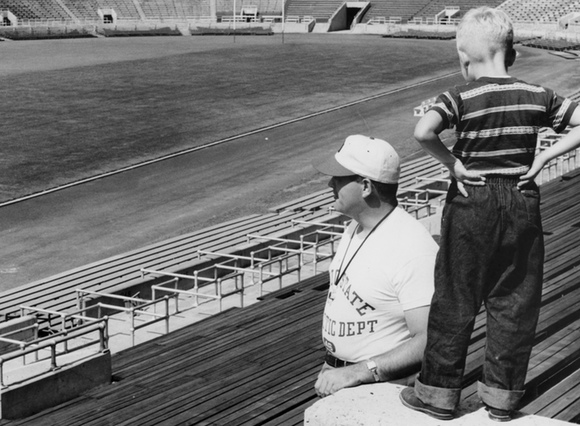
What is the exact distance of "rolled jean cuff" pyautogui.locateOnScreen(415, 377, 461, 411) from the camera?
164 inches

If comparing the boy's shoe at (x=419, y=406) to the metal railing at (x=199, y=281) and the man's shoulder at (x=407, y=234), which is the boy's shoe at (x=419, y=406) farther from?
the metal railing at (x=199, y=281)

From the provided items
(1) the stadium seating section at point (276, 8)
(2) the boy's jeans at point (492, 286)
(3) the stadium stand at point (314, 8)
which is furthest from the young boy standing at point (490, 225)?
(3) the stadium stand at point (314, 8)

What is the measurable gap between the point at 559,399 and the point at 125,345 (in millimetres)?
7706

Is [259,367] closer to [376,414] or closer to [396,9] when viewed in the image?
[376,414]

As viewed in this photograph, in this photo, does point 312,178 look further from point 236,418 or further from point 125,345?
point 236,418

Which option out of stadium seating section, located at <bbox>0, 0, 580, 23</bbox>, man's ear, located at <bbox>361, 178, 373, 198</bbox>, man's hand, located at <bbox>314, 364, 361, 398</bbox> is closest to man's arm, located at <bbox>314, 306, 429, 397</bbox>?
man's hand, located at <bbox>314, 364, 361, 398</bbox>

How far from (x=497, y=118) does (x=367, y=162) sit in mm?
587

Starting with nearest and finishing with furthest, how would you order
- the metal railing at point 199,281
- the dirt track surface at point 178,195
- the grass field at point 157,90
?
1. the metal railing at point 199,281
2. the dirt track surface at point 178,195
3. the grass field at point 157,90

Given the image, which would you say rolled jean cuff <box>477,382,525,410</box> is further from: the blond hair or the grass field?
the grass field

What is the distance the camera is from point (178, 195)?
24.8 m

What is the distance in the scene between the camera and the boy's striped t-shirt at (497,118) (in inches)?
164

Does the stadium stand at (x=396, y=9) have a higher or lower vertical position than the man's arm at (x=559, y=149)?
lower

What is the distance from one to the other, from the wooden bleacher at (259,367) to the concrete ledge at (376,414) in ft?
4.41

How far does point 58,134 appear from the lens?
31953mm
